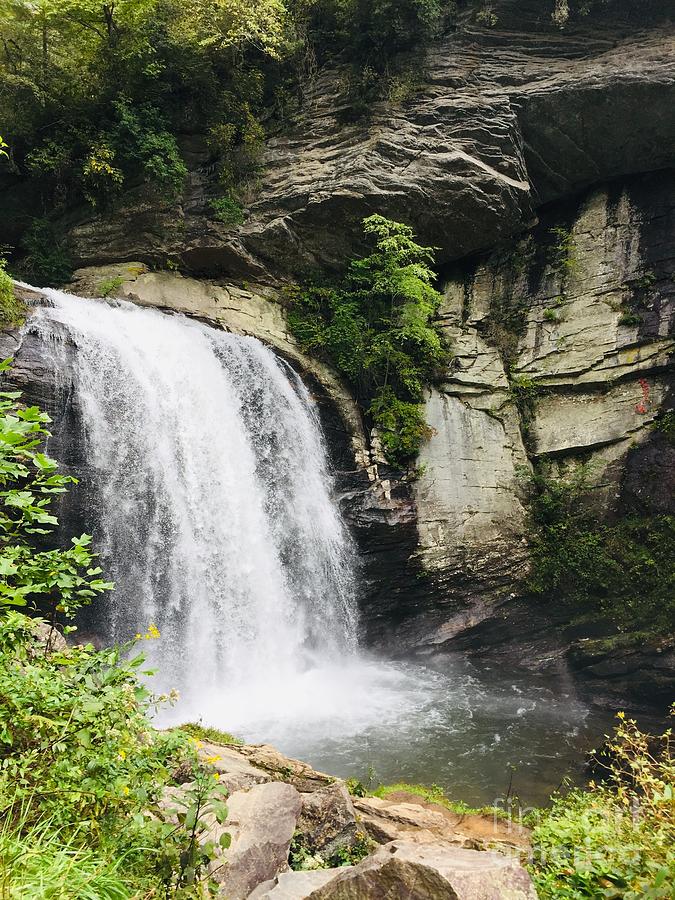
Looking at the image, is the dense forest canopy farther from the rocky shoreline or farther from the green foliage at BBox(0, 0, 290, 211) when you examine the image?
the rocky shoreline

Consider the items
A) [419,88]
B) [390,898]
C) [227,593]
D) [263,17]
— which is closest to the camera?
[390,898]

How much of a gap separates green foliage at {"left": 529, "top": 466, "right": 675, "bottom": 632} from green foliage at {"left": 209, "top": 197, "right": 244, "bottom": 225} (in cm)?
964

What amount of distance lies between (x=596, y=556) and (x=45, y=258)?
563 inches

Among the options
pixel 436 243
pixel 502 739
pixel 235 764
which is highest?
pixel 436 243

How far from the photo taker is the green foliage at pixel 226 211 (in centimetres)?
1298

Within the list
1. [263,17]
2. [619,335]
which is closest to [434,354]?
[619,335]

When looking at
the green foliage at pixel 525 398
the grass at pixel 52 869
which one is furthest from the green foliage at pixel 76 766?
the green foliage at pixel 525 398

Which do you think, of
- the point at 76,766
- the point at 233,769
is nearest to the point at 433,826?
the point at 233,769

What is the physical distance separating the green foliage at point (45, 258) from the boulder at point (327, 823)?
→ 39.1 feet

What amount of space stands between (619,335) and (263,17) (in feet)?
37.1

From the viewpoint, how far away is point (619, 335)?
1287 cm

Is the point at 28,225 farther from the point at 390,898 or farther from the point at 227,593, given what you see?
the point at 390,898

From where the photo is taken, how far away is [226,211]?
13.0m

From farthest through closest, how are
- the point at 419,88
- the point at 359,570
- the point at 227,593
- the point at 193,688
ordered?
the point at 419,88
the point at 359,570
the point at 227,593
the point at 193,688
